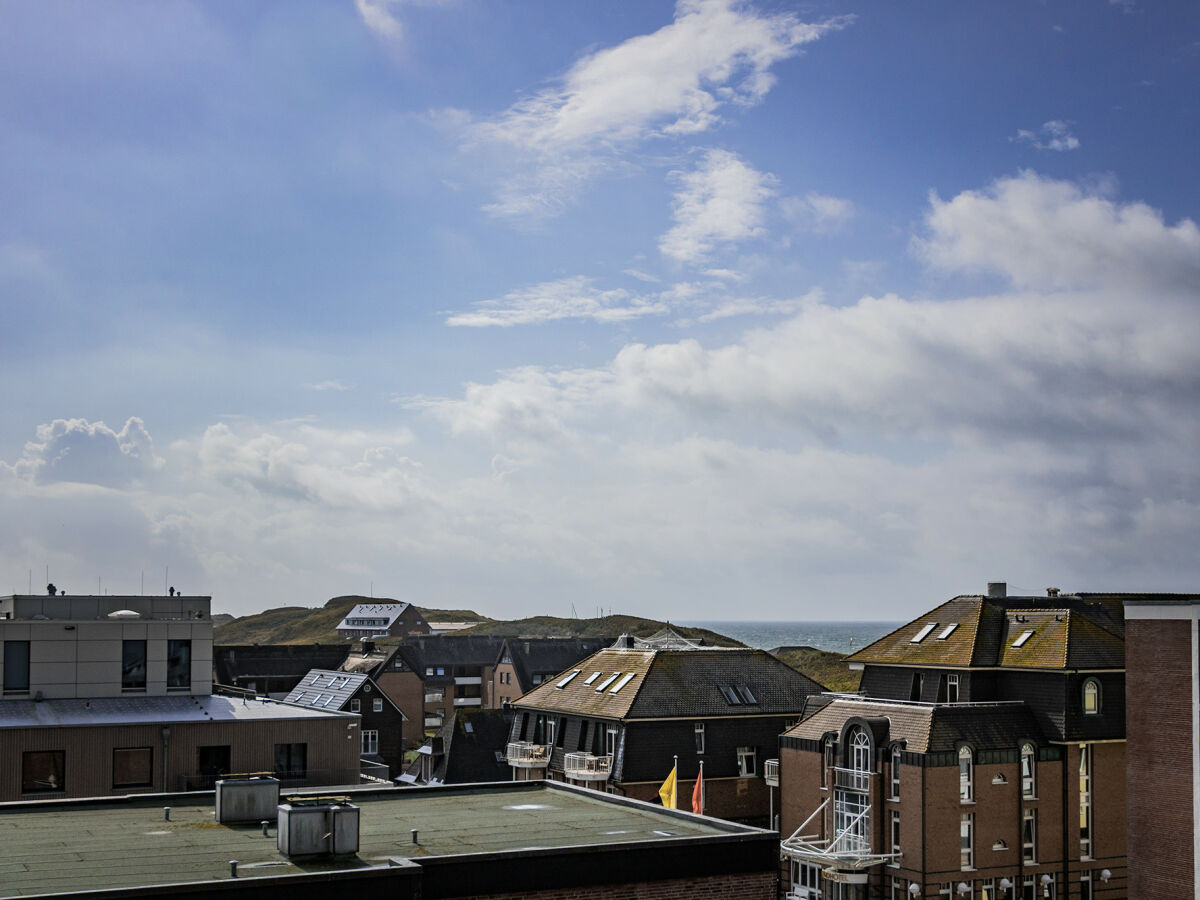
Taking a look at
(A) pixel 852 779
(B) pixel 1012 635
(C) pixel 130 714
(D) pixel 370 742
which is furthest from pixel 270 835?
(D) pixel 370 742

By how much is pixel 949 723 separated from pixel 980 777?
90.8 inches

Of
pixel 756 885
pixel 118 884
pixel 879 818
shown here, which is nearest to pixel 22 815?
pixel 118 884

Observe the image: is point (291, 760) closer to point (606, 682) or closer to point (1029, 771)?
point (606, 682)

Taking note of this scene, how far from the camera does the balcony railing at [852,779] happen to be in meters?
47.3

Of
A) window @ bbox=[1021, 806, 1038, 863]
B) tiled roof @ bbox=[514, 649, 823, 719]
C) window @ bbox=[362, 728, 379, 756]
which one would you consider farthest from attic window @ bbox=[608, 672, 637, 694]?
window @ bbox=[362, 728, 379, 756]

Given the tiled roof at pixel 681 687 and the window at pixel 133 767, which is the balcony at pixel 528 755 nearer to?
the tiled roof at pixel 681 687

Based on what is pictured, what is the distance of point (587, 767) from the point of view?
54.6 m

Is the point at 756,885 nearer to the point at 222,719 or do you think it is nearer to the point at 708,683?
the point at 222,719

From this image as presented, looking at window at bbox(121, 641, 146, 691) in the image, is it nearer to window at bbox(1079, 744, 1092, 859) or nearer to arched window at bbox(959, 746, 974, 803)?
arched window at bbox(959, 746, 974, 803)

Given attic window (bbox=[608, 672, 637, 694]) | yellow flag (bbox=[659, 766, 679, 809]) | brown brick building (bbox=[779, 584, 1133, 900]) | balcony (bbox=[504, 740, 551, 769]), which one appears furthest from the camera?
balcony (bbox=[504, 740, 551, 769])

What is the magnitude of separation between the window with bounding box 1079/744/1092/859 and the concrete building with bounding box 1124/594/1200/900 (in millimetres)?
8511

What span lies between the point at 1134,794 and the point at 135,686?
35221mm

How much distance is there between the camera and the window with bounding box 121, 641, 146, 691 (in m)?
44.7

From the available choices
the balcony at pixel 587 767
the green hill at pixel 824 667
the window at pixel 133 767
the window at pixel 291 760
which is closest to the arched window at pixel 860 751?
the balcony at pixel 587 767
